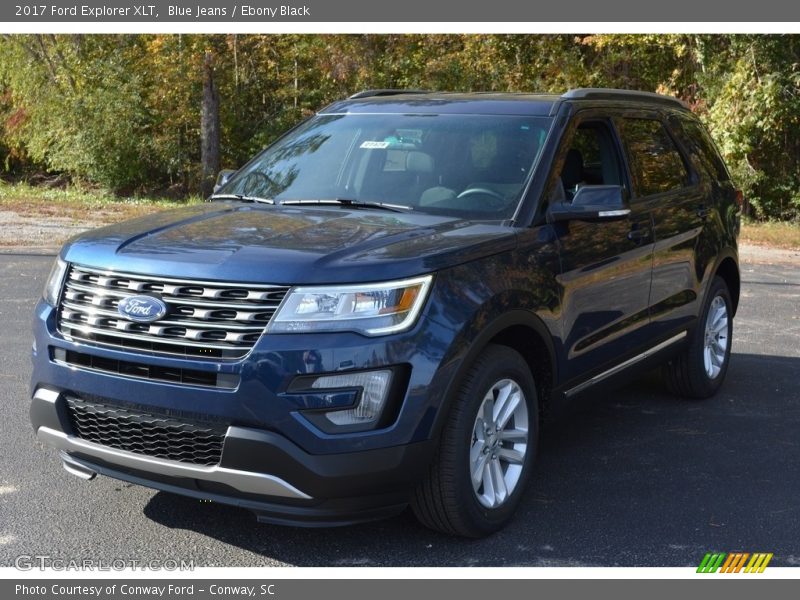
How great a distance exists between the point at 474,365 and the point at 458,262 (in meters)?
0.43

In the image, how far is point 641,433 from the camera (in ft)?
20.0

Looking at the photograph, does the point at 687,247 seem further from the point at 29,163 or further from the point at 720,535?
the point at 29,163

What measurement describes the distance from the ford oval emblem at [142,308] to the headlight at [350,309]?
0.47 meters

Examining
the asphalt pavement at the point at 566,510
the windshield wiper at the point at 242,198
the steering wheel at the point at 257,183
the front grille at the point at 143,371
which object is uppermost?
the steering wheel at the point at 257,183

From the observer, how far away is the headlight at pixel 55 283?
440 cm

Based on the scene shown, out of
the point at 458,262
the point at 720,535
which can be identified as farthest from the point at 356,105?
the point at 720,535

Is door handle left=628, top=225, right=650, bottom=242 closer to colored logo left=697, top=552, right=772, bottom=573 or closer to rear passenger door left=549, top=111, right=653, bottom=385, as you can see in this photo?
rear passenger door left=549, top=111, right=653, bottom=385

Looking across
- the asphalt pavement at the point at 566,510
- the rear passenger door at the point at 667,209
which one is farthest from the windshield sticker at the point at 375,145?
the asphalt pavement at the point at 566,510

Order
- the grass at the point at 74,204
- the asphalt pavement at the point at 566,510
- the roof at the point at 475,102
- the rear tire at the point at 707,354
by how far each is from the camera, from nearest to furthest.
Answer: the asphalt pavement at the point at 566,510
the roof at the point at 475,102
the rear tire at the point at 707,354
the grass at the point at 74,204

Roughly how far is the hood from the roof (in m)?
0.94

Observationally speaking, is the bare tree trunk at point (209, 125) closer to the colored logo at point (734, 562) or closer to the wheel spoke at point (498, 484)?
the wheel spoke at point (498, 484)

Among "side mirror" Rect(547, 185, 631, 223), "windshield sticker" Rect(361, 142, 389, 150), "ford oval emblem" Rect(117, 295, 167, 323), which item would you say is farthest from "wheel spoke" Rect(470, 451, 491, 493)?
"windshield sticker" Rect(361, 142, 389, 150)

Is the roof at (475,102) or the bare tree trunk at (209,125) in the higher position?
the roof at (475,102)

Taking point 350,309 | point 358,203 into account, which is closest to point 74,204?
point 358,203
